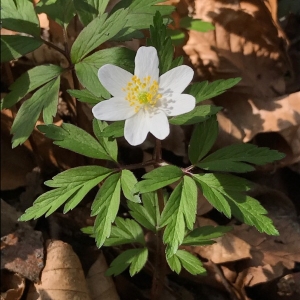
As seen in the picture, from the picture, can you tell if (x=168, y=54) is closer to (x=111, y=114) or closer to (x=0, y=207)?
(x=111, y=114)

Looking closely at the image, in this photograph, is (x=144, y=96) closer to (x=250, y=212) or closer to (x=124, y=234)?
(x=250, y=212)

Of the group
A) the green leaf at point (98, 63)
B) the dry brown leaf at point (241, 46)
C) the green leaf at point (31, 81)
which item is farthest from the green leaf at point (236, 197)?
the dry brown leaf at point (241, 46)

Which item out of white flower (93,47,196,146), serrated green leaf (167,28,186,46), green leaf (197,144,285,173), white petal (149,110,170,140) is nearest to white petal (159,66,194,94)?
white flower (93,47,196,146)

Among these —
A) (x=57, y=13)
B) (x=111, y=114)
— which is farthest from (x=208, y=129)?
(x=57, y=13)

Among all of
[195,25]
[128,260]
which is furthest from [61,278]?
[195,25]

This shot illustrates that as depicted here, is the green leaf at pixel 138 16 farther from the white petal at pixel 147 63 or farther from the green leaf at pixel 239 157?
the green leaf at pixel 239 157
